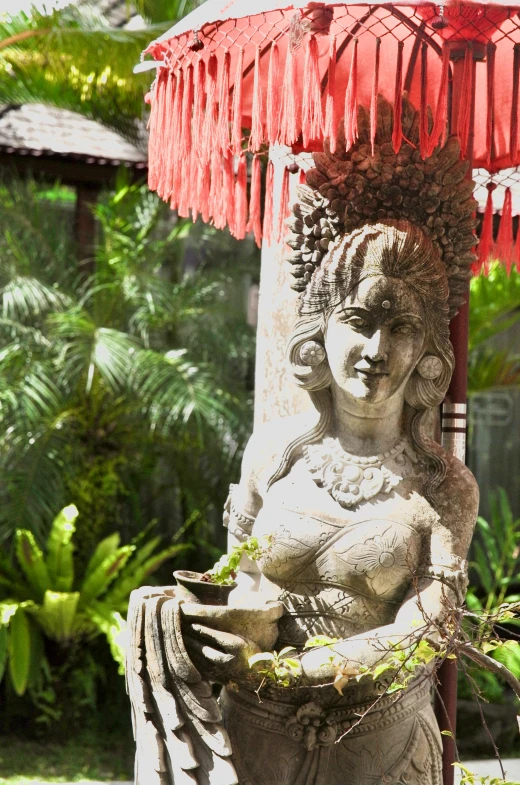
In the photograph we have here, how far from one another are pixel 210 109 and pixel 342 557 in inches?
43.0

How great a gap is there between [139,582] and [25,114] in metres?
3.75

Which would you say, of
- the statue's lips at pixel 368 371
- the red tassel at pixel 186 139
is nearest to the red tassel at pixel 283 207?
the red tassel at pixel 186 139

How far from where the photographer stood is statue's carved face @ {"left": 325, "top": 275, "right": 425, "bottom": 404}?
2.31 m

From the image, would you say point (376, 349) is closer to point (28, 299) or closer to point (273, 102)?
point (273, 102)

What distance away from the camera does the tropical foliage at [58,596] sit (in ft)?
21.6

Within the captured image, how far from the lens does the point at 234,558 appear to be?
237 cm

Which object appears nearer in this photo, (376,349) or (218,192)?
(376,349)

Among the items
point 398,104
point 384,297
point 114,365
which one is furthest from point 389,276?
point 114,365

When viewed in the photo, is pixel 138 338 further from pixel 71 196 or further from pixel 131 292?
pixel 71 196

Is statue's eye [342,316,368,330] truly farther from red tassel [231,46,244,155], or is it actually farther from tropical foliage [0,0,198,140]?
tropical foliage [0,0,198,140]

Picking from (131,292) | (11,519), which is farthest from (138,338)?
(11,519)

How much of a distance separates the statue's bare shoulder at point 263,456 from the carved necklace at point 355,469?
2.5 inches

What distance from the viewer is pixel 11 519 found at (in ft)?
22.2

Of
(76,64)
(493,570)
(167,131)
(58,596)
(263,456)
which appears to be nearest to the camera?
(263,456)
